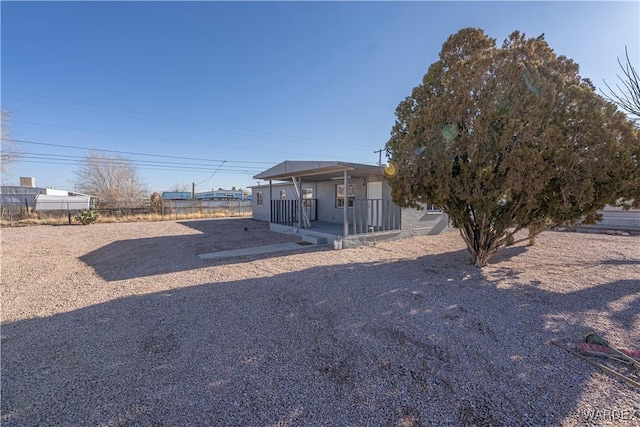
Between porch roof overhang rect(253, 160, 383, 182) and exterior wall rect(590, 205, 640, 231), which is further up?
porch roof overhang rect(253, 160, 383, 182)

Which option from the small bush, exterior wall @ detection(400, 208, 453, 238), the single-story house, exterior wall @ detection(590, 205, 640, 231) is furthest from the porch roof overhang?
exterior wall @ detection(590, 205, 640, 231)

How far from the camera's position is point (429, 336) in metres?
2.94

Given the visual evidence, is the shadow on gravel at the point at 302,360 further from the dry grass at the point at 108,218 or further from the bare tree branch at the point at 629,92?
the dry grass at the point at 108,218

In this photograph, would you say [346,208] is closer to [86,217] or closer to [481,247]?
[481,247]

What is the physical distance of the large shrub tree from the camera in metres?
4.29

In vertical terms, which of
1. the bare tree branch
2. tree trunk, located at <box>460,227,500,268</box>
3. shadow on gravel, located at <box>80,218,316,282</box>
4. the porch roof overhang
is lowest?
shadow on gravel, located at <box>80,218,316,282</box>

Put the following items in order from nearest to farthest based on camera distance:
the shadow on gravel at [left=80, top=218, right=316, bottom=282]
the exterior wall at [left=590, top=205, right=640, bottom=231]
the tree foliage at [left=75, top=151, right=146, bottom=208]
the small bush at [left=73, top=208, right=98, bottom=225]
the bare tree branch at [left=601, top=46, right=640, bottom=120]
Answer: the bare tree branch at [left=601, top=46, right=640, bottom=120] < the shadow on gravel at [left=80, top=218, right=316, bottom=282] < the exterior wall at [left=590, top=205, right=640, bottom=231] < the small bush at [left=73, top=208, right=98, bottom=225] < the tree foliage at [left=75, top=151, right=146, bottom=208]

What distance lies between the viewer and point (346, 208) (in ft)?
26.6

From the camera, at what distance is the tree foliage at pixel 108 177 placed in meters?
26.4

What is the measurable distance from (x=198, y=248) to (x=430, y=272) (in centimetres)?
640

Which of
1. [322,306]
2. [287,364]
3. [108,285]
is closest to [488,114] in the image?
[322,306]

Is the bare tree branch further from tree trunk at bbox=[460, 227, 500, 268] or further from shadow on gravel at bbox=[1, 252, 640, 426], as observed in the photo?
shadow on gravel at bbox=[1, 252, 640, 426]

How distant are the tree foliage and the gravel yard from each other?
2565cm

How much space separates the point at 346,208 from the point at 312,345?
5.65m
